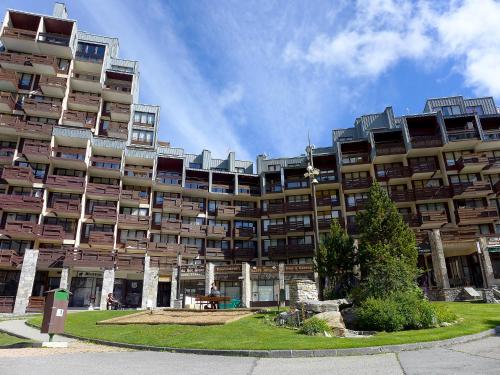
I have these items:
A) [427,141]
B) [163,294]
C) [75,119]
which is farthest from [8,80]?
[427,141]

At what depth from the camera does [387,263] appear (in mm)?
23047

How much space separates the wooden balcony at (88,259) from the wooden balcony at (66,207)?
204 inches

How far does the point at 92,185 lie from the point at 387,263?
3834 cm

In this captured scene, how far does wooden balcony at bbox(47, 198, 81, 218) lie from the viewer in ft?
148

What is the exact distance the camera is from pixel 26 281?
131ft

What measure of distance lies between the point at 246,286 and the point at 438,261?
1930 cm

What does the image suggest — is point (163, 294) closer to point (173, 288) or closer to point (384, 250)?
point (173, 288)

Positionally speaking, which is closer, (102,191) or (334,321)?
(334,321)

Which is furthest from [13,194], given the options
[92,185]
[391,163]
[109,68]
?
[391,163]

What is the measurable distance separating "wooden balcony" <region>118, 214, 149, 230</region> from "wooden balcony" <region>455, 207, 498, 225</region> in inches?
1561

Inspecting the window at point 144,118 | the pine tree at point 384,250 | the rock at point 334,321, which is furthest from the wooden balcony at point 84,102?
the rock at point 334,321

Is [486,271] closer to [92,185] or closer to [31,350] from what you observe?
[31,350]

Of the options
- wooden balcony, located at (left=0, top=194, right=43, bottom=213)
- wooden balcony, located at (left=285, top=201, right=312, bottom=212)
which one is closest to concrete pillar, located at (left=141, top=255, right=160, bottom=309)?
wooden balcony, located at (left=0, top=194, right=43, bottom=213)

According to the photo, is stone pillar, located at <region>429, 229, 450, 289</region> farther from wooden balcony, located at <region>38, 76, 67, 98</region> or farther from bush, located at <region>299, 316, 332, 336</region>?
wooden balcony, located at <region>38, 76, 67, 98</region>
